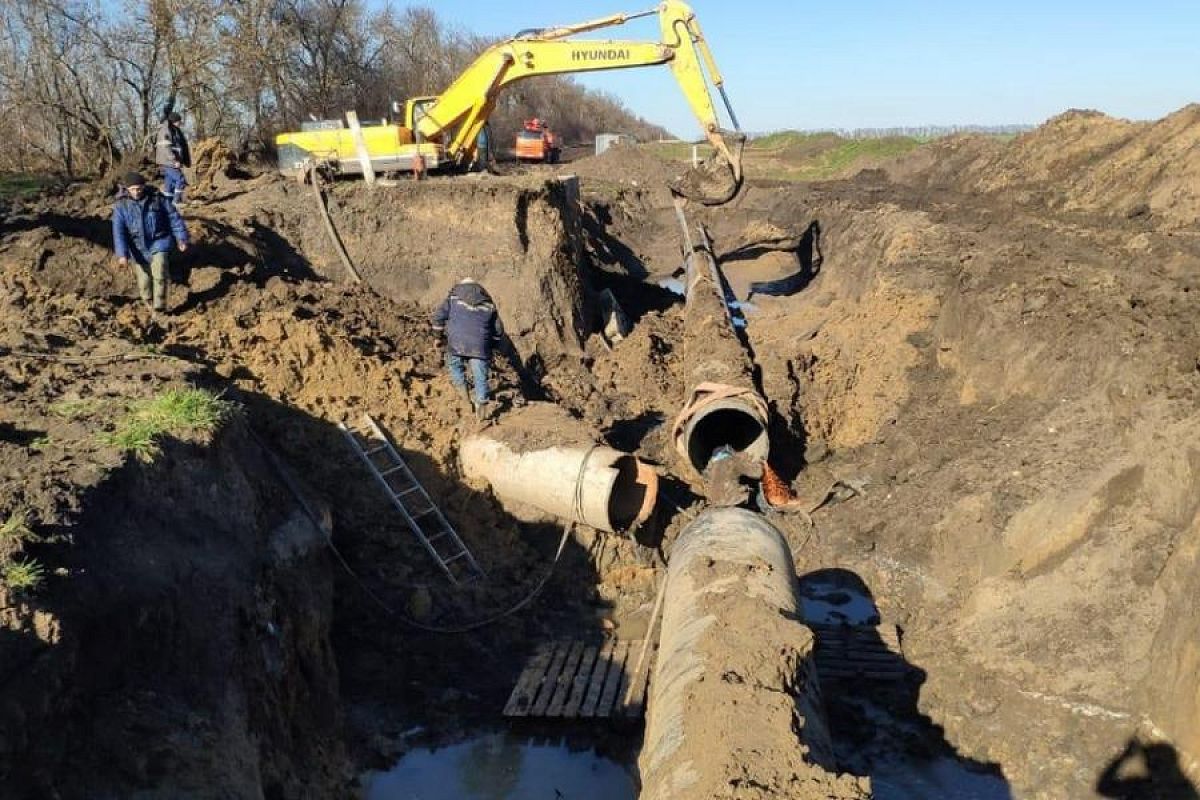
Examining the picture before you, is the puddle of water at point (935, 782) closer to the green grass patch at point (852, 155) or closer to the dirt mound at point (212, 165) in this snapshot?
the dirt mound at point (212, 165)

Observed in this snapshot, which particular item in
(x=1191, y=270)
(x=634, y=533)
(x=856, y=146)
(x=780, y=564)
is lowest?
(x=634, y=533)

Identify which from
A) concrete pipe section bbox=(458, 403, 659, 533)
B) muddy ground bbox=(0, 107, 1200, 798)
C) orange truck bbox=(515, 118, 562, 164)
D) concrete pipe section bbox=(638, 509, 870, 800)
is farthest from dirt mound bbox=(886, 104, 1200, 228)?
orange truck bbox=(515, 118, 562, 164)

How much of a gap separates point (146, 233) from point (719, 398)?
21.7 feet

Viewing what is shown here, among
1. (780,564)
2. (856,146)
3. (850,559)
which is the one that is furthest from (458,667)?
(856,146)

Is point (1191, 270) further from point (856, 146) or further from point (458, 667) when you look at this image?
point (856, 146)

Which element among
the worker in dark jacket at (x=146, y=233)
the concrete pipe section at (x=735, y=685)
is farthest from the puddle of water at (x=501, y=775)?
the worker in dark jacket at (x=146, y=233)

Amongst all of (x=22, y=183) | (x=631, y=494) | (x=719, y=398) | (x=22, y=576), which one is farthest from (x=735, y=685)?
(x=22, y=183)

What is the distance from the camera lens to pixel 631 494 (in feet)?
31.8

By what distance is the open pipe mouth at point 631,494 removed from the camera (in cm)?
930

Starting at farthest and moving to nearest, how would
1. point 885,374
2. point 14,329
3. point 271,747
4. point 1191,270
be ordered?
point 885,374, point 1191,270, point 14,329, point 271,747

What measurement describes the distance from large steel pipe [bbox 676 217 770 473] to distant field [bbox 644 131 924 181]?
22535mm

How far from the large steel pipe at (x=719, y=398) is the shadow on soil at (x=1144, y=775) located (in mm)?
4826

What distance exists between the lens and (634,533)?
9516 millimetres

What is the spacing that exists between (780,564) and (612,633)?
8.25ft
